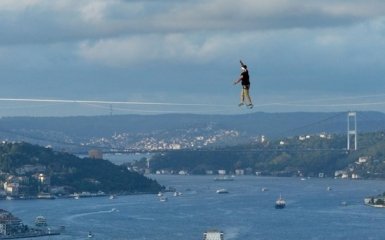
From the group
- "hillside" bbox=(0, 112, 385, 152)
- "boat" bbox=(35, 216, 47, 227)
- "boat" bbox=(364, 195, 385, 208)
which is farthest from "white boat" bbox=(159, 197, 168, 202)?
"hillside" bbox=(0, 112, 385, 152)

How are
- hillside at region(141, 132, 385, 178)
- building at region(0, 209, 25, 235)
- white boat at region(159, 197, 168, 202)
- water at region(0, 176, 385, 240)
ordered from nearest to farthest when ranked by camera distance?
water at region(0, 176, 385, 240)
building at region(0, 209, 25, 235)
white boat at region(159, 197, 168, 202)
hillside at region(141, 132, 385, 178)

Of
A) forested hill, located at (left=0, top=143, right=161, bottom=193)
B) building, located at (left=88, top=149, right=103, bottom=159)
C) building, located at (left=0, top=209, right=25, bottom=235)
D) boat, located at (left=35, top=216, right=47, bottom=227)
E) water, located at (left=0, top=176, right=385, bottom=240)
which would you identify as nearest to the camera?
water, located at (left=0, top=176, right=385, bottom=240)

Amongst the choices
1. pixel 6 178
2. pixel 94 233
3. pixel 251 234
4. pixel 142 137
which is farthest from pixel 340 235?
pixel 142 137

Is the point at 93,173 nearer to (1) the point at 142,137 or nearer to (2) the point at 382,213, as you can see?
(2) the point at 382,213

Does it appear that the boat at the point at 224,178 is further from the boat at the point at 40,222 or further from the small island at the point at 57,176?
the boat at the point at 40,222

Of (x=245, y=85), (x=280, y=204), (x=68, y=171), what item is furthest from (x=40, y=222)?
(x=245, y=85)

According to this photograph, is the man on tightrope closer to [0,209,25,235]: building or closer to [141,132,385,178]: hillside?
[0,209,25,235]: building

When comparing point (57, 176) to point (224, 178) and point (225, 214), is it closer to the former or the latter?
point (225, 214)
